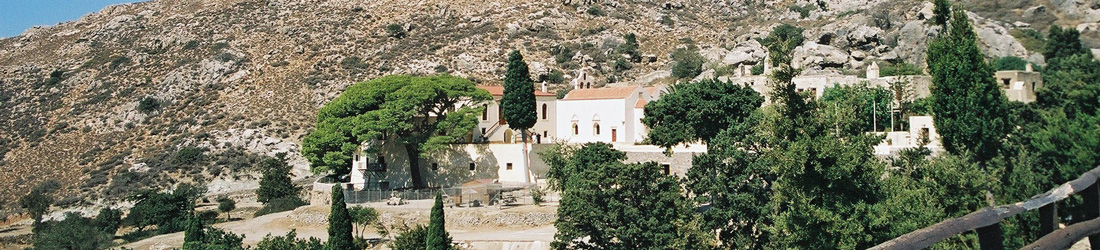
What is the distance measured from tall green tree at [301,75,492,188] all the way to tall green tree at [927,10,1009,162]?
21.9 metres

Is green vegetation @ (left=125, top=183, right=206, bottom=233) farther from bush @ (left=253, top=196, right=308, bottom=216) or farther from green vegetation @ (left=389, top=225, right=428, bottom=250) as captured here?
green vegetation @ (left=389, top=225, right=428, bottom=250)

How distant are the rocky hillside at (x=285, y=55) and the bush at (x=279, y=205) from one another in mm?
9501

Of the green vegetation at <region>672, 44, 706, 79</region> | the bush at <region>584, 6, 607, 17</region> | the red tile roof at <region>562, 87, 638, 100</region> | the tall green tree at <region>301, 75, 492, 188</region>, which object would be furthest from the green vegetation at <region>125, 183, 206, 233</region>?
the bush at <region>584, 6, 607, 17</region>

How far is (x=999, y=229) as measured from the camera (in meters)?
4.99

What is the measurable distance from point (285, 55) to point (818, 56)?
159ft

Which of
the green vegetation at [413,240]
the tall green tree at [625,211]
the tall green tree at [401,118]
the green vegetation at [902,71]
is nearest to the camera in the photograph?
the tall green tree at [625,211]

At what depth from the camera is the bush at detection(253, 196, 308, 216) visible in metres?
49.6

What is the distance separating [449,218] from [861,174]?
70.1 ft

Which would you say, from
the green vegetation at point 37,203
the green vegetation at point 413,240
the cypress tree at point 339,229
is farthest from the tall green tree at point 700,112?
the green vegetation at point 37,203

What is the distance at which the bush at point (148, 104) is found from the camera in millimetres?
72875

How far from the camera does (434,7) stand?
89.4 m

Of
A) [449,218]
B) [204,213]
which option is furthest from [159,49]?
[449,218]

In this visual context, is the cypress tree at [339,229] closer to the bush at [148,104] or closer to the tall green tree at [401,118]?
the tall green tree at [401,118]

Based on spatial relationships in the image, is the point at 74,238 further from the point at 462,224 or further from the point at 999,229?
the point at 999,229
